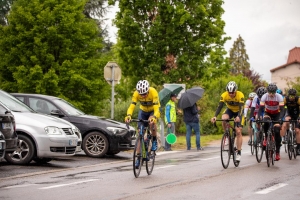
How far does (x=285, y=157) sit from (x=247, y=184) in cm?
743

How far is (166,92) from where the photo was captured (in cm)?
2536

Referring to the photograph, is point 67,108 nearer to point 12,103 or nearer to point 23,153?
point 12,103

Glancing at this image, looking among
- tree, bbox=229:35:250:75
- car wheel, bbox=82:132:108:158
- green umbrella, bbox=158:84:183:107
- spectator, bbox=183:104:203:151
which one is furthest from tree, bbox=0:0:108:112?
tree, bbox=229:35:250:75

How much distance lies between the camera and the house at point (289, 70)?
391 feet

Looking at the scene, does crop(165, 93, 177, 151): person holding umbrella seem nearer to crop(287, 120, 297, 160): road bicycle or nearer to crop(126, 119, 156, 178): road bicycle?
crop(287, 120, 297, 160): road bicycle

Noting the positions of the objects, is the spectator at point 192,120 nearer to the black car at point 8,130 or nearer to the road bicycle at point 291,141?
the road bicycle at point 291,141

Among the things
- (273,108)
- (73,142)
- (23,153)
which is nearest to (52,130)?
(73,142)

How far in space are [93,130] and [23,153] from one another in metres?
3.08

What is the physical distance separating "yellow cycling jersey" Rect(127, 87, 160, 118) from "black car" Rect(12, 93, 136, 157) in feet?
14.0

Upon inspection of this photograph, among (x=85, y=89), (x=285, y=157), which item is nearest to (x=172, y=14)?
(x=85, y=89)

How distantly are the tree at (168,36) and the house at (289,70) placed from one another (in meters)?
76.0

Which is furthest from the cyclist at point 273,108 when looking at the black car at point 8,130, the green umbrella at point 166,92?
the green umbrella at point 166,92

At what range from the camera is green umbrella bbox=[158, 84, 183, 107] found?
25.4 m

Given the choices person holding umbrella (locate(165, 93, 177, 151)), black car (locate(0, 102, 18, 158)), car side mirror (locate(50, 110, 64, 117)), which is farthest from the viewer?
person holding umbrella (locate(165, 93, 177, 151))
